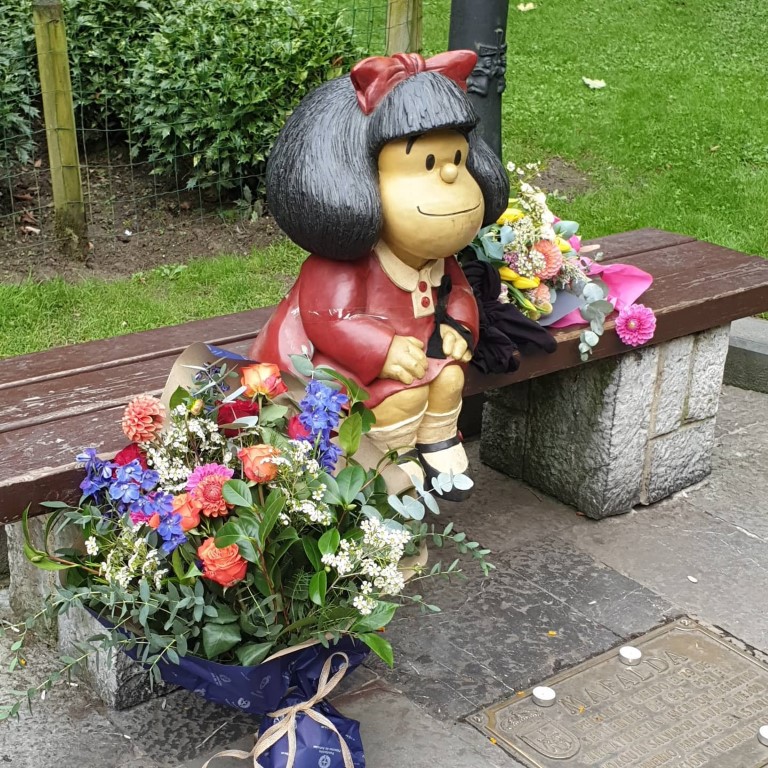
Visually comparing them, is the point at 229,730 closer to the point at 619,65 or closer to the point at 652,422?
the point at 652,422

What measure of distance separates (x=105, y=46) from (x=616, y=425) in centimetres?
368

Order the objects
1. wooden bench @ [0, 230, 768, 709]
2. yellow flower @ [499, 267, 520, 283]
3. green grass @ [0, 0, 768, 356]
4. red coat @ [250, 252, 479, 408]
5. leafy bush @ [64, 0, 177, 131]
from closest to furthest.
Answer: red coat @ [250, 252, 479, 408], wooden bench @ [0, 230, 768, 709], yellow flower @ [499, 267, 520, 283], green grass @ [0, 0, 768, 356], leafy bush @ [64, 0, 177, 131]

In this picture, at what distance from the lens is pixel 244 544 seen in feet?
7.06

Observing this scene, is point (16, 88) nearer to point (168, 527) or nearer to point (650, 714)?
point (168, 527)

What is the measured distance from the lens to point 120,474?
222 cm

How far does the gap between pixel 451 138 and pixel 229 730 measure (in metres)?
1.55

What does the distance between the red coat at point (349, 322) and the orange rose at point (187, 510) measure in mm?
511

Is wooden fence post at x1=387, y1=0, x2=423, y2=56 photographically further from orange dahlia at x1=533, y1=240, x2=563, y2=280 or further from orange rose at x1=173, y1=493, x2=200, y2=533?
orange rose at x1=173, y1=493, x2=200, y2=533

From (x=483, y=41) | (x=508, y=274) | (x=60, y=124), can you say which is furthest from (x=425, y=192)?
(x=60, y=124)

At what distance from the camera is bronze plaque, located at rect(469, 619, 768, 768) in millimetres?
2730

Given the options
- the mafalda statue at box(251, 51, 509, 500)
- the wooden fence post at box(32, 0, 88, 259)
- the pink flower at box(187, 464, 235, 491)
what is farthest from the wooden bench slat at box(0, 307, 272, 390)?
the wooden fence post at box(32, 0, 88, 259)

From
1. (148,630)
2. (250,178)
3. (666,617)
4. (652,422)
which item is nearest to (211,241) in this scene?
(250,178)

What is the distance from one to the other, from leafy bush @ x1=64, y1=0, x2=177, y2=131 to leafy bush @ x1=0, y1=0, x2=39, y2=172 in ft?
0.75

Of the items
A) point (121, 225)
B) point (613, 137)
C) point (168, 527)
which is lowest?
point (121, 225)
